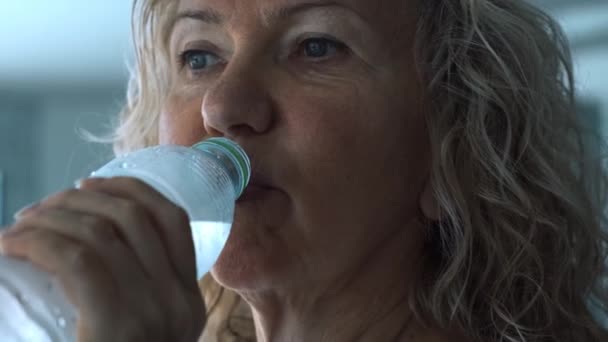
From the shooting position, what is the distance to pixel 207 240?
0.78 meters


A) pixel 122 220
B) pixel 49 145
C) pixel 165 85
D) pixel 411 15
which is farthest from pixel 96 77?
pixel 122 220

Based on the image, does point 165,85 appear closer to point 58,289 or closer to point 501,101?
point 501,101

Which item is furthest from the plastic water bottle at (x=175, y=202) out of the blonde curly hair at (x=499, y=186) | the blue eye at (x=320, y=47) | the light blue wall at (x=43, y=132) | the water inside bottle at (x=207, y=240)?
the light blue wall at (x=43, y=132)

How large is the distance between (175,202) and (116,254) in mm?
135

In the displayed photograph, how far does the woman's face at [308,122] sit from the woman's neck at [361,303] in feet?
0.11

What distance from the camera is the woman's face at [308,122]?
2.92 feet

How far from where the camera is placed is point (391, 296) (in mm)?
1043

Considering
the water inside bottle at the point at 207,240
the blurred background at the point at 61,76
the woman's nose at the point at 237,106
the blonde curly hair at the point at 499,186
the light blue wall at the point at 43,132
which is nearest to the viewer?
the water inside bottle at the point at 207,240

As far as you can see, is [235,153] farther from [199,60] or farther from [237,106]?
[199,60]

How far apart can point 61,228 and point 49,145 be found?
4.08 m

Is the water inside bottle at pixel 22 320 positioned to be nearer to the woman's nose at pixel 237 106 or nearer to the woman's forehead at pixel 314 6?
the woman's nose at pixel 237 106

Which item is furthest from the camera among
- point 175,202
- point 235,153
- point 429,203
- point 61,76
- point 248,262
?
point 61,76

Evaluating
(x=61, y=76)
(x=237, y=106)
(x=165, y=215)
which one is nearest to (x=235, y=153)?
(x=237, y=106)

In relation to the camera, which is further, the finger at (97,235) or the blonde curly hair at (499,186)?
the blonde curly hair at (499,186)
